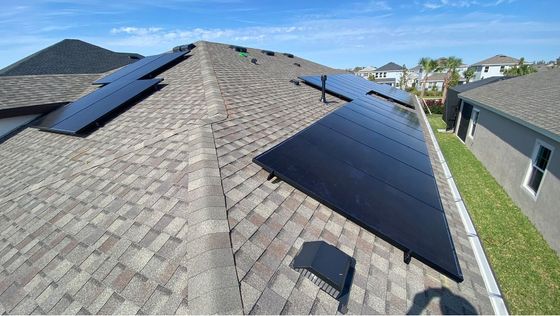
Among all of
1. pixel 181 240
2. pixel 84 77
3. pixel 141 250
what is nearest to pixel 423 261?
pixel 181 240

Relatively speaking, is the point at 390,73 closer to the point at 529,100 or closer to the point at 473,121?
the point at 473,121

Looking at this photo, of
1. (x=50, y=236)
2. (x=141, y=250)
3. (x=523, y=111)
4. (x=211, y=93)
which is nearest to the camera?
(x=141, y=250)

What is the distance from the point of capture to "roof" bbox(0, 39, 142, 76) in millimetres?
24859

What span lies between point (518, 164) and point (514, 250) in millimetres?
6834

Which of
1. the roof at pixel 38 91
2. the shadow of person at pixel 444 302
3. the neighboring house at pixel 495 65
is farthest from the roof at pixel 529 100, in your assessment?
the neighboring house at pixel 495 65

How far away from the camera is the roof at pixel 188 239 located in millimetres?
2816

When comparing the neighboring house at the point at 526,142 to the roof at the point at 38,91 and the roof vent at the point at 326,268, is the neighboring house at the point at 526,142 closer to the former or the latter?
the roof vent at the point at 326,268

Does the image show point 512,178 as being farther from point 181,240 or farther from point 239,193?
point 181,240

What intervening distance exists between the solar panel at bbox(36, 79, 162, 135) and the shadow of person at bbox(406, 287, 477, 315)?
933 cm

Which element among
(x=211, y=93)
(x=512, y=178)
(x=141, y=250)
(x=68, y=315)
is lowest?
(x=512, y=178)

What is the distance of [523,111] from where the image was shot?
1498cm

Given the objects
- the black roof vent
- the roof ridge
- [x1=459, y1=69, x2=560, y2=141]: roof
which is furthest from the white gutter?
the black roof vent

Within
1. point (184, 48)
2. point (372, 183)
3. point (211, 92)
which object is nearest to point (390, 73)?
point (184, 48)

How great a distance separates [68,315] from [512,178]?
65.8ft
